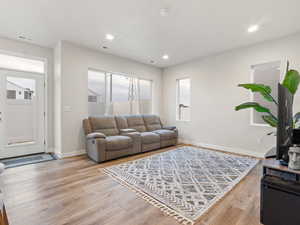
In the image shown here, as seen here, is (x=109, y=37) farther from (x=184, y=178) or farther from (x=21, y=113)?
(x=184, y=178)

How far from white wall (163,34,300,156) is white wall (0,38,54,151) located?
3.93 meters

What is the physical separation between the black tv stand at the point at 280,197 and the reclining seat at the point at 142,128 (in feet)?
9.50

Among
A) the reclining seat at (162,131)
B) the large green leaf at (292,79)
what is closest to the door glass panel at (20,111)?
the reclining seat at (162,131)

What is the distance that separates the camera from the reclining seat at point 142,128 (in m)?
4.09

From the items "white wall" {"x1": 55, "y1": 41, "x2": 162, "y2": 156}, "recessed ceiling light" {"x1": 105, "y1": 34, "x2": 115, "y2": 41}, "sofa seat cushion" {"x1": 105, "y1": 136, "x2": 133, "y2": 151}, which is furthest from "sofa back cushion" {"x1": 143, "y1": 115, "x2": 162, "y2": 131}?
"recessed ceiling light" {"x1": 105, "y1": 34, "x2": 115, "y2": 41}

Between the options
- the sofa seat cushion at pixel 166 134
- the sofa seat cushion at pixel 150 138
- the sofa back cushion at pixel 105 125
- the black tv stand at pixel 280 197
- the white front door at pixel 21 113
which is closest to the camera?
the black tv stand at pixel 280 197

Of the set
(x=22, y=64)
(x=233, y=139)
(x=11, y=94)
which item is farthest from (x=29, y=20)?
(x=233, y=139)

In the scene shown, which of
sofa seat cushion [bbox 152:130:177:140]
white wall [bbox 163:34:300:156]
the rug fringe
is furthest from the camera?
sofa seat cushion [bbox 152:130:177:140]

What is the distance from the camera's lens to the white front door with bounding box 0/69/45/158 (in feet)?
11.2

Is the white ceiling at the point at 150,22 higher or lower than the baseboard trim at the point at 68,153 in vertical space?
higher

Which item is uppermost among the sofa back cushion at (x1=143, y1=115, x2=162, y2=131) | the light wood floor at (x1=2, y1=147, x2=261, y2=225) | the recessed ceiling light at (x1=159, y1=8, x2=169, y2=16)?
the recessed ceiling light at (x1=159, y1=8, x2=169, y2=16)

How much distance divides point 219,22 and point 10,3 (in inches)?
137

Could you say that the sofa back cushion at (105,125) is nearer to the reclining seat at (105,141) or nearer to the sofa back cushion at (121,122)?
the reclining seat at (105,141)

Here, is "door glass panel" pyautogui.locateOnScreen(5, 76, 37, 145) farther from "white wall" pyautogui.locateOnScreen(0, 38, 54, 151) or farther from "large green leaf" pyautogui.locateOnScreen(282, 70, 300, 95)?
"large green leaf" pyautogui.locateOnScreen(282, 70, 300, 95)
